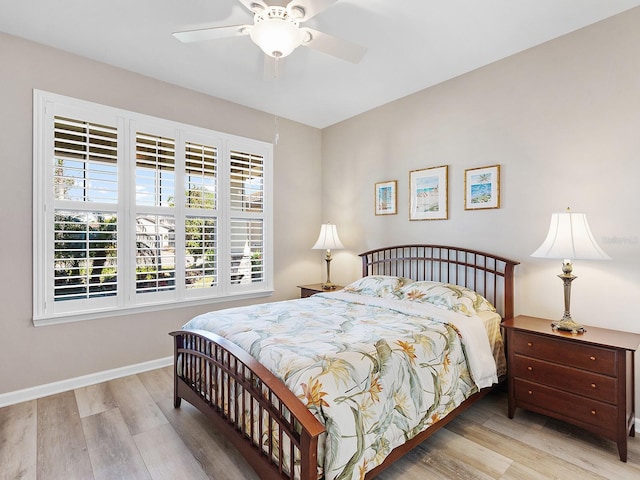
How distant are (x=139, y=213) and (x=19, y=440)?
1.88m

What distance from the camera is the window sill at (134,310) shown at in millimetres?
2805

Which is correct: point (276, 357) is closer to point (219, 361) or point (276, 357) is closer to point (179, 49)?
point (219, 361)

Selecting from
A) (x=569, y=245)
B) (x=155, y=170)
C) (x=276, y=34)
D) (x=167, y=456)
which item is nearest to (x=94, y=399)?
(x=167, y=456)

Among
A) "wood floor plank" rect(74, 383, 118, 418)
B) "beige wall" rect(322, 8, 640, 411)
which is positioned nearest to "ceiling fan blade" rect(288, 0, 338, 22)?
"beige wall" rect(322, 8, 640, 411)

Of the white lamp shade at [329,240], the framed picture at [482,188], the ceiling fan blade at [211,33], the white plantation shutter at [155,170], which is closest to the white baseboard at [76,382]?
the white plantation shutter at [155,170]

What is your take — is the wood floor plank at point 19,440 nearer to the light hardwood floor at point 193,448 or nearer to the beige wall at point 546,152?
the light hardwood floor at point 193,448

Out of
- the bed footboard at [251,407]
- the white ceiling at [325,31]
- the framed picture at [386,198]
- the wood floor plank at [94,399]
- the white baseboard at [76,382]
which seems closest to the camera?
the bed footboard at [251,407]

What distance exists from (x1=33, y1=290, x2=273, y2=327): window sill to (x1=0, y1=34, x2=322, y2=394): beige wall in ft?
0.17

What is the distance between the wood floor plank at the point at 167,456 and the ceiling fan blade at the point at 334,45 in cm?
259

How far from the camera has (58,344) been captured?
2857 millimetres

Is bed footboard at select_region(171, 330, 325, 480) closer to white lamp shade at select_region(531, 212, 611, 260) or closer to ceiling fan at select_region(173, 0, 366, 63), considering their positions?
ceiling fan at select_region(173, 0, 366, 63)

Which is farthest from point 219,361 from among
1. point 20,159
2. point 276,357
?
point 20,159

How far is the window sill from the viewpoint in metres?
2.80

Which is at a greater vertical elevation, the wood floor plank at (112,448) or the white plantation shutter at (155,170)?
the white plantation shutter at (155,170)
